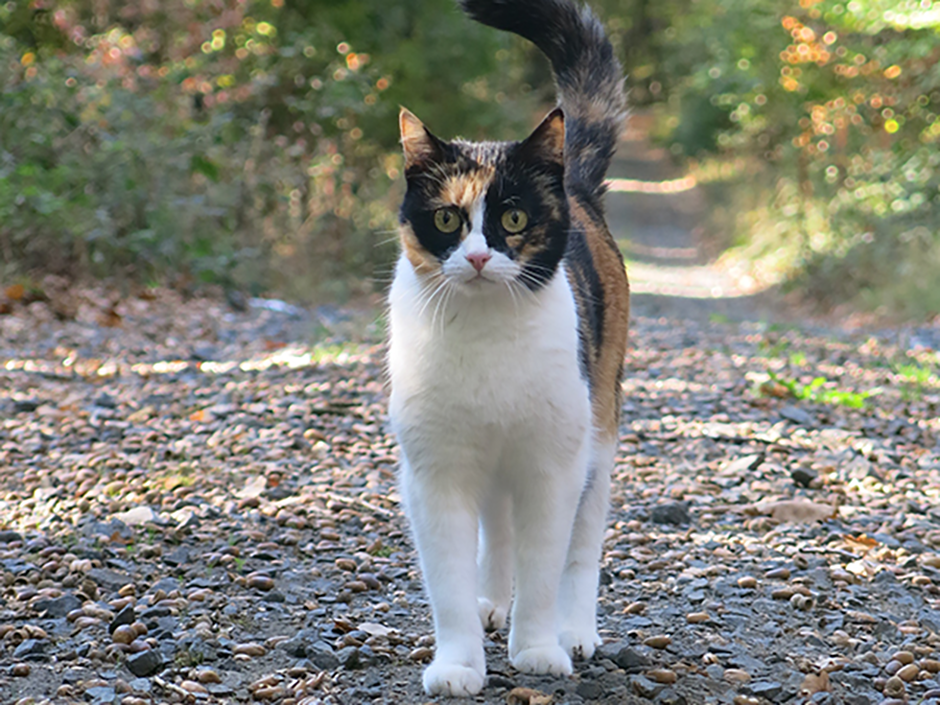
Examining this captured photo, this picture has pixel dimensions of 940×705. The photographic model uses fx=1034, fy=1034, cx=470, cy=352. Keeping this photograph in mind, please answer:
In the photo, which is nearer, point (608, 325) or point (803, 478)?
point (608, 325)

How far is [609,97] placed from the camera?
378cm

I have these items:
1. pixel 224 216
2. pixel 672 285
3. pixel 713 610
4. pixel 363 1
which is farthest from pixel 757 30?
pixel 713 610

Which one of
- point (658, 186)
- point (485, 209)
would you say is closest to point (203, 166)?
point (485, 209)

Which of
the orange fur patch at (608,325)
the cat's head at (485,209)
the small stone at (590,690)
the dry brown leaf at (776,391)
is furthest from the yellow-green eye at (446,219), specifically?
Result: the dry brown leaf at (776,391)

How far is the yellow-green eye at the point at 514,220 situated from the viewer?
2744mm

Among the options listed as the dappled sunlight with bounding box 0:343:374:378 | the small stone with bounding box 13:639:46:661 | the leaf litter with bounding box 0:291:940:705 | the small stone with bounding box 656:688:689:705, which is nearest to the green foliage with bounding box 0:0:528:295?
the dappled sunlight with bounding box 0:343:374:378

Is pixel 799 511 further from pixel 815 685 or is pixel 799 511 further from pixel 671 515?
pixel 815 685

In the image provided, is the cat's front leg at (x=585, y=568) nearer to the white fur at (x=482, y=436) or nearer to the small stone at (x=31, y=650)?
the white fur at (x=482, y=436)

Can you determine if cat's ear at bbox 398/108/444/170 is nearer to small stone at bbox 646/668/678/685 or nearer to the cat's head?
the cat's head

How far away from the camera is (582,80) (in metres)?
3.82

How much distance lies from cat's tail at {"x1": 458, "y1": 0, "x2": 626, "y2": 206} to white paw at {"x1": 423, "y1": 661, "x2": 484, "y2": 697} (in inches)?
67.7

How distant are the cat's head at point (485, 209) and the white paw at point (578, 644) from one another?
0.99m

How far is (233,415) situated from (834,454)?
2.97 meters

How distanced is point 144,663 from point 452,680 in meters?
0.81
